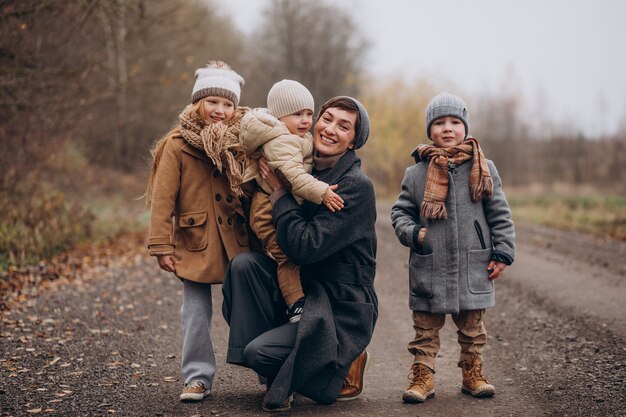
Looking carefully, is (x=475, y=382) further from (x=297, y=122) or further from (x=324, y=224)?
(x=297, y=122)

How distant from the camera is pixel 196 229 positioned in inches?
164

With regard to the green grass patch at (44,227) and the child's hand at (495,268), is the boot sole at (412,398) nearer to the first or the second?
the child's hand at (495,268)

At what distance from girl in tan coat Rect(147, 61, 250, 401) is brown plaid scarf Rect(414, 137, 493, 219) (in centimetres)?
124

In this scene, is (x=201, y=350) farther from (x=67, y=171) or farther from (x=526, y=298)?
(x=67, y=171)

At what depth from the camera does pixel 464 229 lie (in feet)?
13.9

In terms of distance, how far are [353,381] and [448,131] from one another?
1.77 metres

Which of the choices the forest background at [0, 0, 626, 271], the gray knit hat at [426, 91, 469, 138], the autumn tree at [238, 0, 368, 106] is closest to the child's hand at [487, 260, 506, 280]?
the gray knit hat at [426, 91, 469, 138]

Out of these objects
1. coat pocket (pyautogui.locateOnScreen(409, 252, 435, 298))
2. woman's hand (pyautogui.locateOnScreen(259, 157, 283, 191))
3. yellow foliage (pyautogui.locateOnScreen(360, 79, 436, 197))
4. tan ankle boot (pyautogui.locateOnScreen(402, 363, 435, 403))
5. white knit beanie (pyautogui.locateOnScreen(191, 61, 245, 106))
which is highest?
yellow foliage (pyautogui.locateOnScreen(360, 79, 436, 197))

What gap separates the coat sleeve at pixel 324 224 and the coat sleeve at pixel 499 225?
2.85 feet

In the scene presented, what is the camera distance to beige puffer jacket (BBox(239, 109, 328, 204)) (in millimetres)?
3715

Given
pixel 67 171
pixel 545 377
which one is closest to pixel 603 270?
pixel 545 377

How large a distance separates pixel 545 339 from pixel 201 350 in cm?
328

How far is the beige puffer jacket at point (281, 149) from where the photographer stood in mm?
3715

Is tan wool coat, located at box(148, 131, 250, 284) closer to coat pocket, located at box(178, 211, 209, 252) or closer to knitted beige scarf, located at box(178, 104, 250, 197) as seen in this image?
coat pocket, located at box(178, 211, 209, 252)
